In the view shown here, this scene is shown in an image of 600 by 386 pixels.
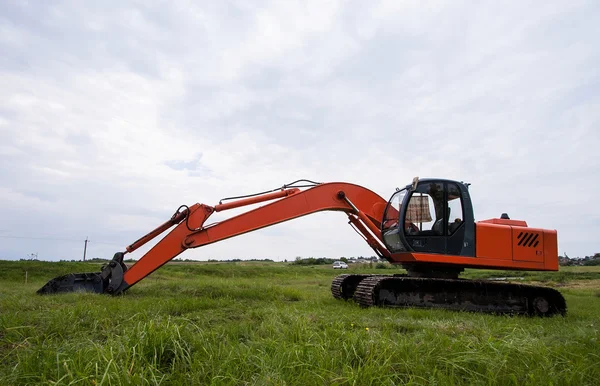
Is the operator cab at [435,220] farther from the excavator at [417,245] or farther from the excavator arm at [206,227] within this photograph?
the excavator arm at [206,227]

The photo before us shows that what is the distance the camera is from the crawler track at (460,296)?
861 cm

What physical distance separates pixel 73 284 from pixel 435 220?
26.0 ft

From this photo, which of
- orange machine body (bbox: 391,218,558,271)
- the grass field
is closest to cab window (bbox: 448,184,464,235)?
orange machine body (bbox: 391,218,558,271)

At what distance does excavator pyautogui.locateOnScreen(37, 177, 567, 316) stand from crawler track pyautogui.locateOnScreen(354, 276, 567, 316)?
2 centimetres

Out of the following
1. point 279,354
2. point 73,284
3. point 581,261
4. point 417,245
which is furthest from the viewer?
point 581,261

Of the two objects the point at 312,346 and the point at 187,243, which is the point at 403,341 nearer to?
the point at 312,346

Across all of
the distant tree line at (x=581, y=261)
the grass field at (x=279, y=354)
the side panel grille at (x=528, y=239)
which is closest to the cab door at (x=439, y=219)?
the side panel grille at (x=528, y=239)

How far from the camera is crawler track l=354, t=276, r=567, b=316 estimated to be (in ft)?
28.2

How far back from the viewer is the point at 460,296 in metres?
8.99

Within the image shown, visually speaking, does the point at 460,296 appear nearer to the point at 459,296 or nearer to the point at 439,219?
the point at 459,296

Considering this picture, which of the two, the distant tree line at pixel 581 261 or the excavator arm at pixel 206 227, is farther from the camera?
the distant tree line at pixel 581 261

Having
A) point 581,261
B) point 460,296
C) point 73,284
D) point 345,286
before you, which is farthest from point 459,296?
point 581,261

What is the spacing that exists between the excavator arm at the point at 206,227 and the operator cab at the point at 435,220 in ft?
3.57

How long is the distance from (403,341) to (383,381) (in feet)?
3.40
